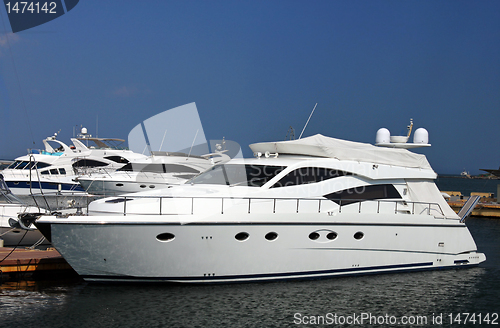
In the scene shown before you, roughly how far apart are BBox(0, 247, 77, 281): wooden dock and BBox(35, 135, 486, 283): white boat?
7.18 ft

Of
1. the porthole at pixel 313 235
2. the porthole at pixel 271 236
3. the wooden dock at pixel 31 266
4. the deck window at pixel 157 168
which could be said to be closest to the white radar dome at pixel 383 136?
the porthole at pixel 313 235

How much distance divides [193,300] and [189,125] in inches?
178

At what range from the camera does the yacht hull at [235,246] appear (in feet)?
27.4

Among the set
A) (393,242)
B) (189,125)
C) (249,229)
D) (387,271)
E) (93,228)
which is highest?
(189,125)

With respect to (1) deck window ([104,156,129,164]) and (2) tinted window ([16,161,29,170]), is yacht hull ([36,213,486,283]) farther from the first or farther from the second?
(1) deck window ([104,156,129,164])

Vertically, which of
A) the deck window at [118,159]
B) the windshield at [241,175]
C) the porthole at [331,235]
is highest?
the windshield at [241,175]

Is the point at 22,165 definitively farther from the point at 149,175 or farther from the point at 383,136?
the point at 383,136

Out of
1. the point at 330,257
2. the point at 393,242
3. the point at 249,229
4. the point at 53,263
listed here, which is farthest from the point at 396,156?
the point at 53,263

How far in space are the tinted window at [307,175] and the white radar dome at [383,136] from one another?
131 inches

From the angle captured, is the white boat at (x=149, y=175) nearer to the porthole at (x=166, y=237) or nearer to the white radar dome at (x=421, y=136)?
the white radar dome at (x=421, y=136)

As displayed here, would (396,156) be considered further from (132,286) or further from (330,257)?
(132,286)

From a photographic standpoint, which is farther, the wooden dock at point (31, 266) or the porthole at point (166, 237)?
the wooden dock at point (31, 266)

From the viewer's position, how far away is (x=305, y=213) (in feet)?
30.4

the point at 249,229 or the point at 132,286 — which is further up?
the point at 249,229
